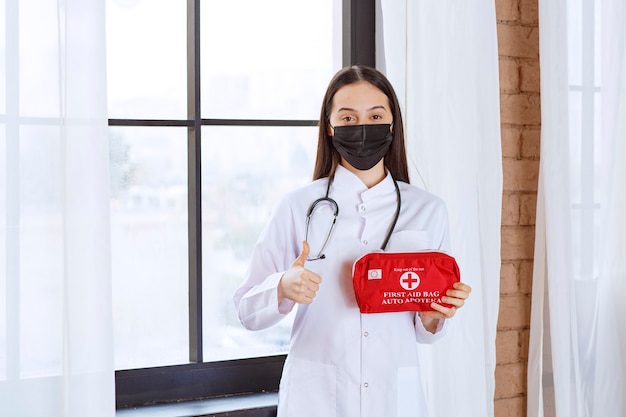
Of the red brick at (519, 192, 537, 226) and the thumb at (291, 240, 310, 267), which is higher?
the red brick at (519, 192, 537, 226)

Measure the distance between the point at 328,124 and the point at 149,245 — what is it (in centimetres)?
73

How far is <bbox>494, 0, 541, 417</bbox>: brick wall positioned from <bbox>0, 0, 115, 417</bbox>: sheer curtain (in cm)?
124

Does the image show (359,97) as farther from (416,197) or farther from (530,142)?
(530,142)

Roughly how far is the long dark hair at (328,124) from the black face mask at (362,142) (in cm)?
6

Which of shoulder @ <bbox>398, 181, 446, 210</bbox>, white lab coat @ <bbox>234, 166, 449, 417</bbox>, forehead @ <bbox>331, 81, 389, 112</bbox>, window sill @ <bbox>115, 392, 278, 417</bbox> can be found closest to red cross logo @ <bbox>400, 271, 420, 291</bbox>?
white lab coat @ <bbox>234, 166, 449, 417</bbox>

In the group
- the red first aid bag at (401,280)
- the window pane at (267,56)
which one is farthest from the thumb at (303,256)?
the window pane at (267,56)

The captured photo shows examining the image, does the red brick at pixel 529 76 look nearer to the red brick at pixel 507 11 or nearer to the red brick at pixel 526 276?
the red brick at pixel 507 11

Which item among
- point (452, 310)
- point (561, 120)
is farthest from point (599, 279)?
point (452, 310)

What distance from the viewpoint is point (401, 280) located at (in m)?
1.62

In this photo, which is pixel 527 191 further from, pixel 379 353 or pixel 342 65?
pixel 379 353

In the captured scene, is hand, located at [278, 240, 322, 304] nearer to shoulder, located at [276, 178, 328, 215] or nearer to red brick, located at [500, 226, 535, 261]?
shoulder, located at [276, 178, 328, 215]

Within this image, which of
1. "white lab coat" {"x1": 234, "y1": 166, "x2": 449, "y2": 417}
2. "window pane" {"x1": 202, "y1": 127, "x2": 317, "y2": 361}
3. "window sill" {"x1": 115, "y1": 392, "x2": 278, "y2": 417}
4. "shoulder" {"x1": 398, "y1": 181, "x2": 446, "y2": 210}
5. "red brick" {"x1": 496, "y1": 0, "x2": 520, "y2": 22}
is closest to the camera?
"white lab coat" {"x1": 234, "y1": 166, "x2": 449, "y2": 417}

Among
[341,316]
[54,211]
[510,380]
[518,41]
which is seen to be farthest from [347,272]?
[518,41]

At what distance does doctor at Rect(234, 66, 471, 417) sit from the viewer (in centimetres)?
168
